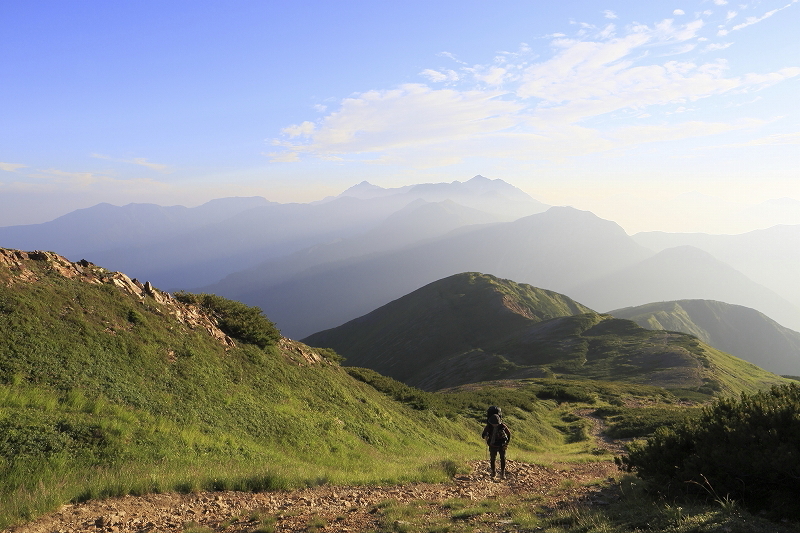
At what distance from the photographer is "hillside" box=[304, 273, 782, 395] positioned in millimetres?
70438

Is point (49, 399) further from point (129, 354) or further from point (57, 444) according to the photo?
point (129, 354)

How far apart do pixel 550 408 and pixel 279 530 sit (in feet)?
133

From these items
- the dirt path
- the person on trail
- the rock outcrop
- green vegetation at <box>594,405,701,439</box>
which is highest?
the rock outcrop

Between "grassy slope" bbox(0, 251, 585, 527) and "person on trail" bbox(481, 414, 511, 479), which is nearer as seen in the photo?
"grassy slope" bbox(0, 251, 585, 527)

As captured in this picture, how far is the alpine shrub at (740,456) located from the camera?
7617mm

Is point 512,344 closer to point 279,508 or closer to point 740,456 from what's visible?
point 740,456

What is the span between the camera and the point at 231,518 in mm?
8828

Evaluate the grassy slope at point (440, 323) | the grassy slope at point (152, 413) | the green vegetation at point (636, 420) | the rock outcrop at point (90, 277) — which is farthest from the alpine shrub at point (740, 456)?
the grassy slope at point (440, 323)

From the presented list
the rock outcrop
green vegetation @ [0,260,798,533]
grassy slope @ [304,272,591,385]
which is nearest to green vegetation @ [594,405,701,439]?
green vegetation @ [0,260,798,533]

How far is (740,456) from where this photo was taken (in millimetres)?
8188

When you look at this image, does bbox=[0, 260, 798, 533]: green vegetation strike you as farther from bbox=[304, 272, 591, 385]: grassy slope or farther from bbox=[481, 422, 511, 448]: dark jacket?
bbox=[304, 272, 591, 385]: grassy slope

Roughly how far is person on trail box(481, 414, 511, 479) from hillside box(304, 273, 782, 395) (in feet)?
173

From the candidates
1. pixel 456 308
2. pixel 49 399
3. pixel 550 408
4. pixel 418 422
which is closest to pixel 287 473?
pixel 49 399

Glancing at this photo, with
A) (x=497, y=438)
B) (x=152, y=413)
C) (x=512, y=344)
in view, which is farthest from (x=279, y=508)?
(x=512, y=344)
